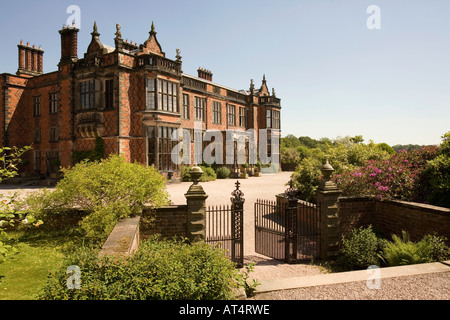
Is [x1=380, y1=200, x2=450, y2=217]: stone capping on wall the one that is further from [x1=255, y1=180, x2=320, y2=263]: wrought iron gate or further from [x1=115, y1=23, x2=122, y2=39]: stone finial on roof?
[x1=115, y1=23, x2=122, y2=39]: stone finial on roof

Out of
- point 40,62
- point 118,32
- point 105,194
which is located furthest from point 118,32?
point 105,194

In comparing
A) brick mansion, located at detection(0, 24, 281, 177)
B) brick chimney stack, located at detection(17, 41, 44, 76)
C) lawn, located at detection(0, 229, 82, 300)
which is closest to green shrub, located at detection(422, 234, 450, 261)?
lawn, located at detection(0, 229, 82, 300)

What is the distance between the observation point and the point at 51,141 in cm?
2655

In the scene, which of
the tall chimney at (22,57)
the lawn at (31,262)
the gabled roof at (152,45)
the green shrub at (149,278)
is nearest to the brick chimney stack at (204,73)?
the gabled roof at (152,45)

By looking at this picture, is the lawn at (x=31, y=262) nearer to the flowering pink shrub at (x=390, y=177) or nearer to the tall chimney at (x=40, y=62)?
the flowering pink shrub at (x=390, y=177)

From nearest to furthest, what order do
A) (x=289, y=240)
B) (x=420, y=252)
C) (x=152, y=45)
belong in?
(x=420, y=252) < (x=289, y=240) < (x=152, y=45)

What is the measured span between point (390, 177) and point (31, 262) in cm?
1135

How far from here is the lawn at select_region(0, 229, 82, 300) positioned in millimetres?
5187

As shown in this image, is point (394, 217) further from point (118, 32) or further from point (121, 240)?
point (118, 32)

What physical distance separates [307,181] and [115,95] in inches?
613

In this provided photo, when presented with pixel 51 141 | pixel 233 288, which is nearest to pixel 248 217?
pixel 233 288

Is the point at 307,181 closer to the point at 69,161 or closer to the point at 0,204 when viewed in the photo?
the point at 0,204

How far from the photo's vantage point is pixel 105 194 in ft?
25.6

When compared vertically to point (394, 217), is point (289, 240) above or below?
below
